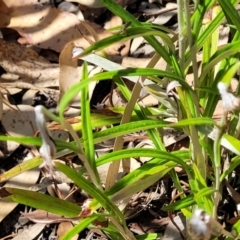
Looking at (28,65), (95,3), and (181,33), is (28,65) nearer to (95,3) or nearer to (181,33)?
(95,3)

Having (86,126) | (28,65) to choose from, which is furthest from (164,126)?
(28,65)

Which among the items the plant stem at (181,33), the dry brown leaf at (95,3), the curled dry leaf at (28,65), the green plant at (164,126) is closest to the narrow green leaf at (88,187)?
the green plant at (164,126)

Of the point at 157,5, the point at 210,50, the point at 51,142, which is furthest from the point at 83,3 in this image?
the point at 51,142

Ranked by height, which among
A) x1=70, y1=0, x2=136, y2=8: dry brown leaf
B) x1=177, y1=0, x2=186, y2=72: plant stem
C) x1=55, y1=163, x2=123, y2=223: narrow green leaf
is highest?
x1=177, y1=0, x2=186, y2=72: plant stem

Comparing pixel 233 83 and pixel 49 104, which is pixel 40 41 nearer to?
pixel 49 104

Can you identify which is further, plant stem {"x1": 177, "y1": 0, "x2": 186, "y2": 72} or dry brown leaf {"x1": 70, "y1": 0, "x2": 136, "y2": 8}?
dry brown leaf {"x1": 70, "y1": 0, "x2": 136, "y2": 8}

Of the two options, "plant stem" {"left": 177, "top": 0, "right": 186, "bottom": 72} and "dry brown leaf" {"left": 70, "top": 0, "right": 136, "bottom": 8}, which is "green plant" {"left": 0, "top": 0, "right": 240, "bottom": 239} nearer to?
"plant stem" {"left": 177, "top": 0, "right": 186, "bottom": 72}

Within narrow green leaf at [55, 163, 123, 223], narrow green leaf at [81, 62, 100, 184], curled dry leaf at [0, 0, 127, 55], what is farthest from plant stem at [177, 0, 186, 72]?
curled dry leaf at [0, 0, 127, 55]
